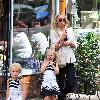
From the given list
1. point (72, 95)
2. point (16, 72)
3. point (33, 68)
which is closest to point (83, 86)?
point (72, 95)

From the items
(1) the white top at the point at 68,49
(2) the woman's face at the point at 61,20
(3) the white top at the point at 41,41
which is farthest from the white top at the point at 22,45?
(2) the woman's face at the point at 61,20

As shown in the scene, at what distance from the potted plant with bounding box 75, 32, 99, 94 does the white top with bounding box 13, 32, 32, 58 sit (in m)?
0.89

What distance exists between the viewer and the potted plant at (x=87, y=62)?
9.48m

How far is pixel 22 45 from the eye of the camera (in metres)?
9.38

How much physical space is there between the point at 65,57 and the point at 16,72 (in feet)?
3.46

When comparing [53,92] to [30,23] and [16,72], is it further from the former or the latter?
[30,23]

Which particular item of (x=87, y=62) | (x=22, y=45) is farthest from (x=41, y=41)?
(x=87, y=62)

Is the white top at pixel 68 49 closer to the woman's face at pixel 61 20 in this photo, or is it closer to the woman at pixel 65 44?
the woman at pixel 65 44

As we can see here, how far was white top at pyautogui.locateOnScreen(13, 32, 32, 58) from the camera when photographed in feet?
30.6

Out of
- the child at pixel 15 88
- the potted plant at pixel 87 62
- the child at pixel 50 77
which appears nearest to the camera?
the child at pixel 15 88

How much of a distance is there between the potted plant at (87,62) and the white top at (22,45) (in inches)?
35.1

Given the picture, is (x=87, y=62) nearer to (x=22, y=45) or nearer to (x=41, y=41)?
(x=41, y=41)

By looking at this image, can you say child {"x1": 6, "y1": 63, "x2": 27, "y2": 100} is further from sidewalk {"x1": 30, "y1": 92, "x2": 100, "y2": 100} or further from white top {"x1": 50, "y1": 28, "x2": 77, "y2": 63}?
sidewalk {"x1": 30, "y1": 92, "x2": 100, "y2": 100}

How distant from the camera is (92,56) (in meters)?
9.48
